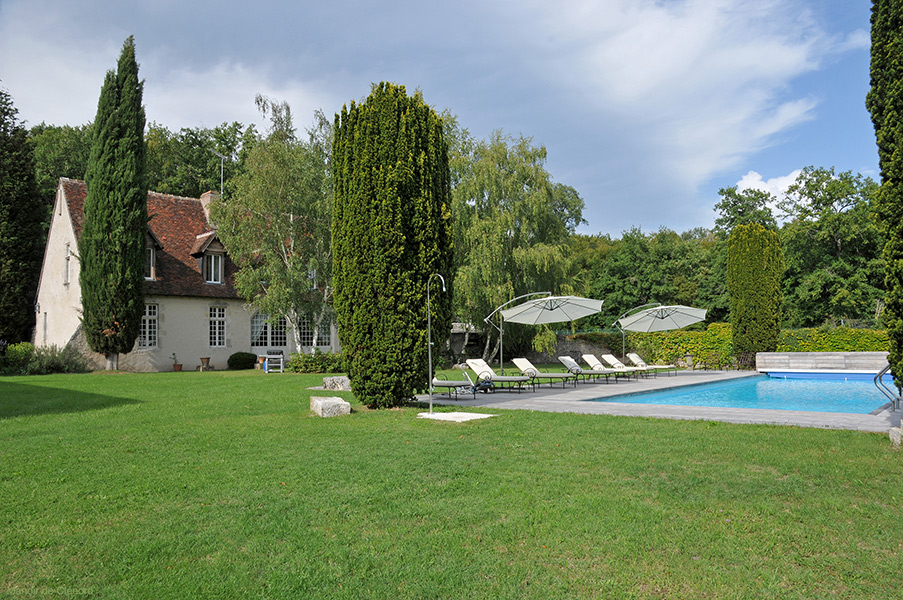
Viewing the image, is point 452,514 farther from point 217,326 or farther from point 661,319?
point 217,326

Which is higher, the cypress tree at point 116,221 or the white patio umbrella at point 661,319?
the cypress tree at point 116,221

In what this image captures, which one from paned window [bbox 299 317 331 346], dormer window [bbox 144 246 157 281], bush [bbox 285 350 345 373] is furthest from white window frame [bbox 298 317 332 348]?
dormer window [bbox 144 246 157 281]

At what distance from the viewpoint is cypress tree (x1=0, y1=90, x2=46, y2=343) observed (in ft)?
92.3

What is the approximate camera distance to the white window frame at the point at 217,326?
2641 centimetres

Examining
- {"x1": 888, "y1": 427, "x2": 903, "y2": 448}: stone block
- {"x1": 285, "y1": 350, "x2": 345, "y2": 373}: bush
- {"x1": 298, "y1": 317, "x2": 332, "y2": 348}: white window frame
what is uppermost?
{"x1": 298, "y1": 317, "x2": 332, "y2": 348}: white window frame

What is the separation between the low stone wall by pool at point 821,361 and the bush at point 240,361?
72.4 feet

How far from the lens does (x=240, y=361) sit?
26.3 meters

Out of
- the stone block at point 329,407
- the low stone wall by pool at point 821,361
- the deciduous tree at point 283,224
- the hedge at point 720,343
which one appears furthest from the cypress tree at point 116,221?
the low stone wall by pool at point 821,361

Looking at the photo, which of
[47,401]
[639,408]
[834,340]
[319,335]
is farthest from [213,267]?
[834,340]

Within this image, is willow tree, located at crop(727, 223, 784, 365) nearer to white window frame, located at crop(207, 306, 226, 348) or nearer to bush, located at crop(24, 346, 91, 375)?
white window frame, located at crop(207, 306, 226, 348)

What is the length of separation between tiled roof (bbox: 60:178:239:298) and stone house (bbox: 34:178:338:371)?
0.13 feet

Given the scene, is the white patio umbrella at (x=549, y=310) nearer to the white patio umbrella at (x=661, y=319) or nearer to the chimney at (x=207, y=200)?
the white patio umbrella at (x=661, y=319)

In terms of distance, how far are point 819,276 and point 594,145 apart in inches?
822

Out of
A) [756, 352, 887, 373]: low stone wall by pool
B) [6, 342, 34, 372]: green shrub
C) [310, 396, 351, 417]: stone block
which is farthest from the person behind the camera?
[6, 342, 34, 372]: green shrub
